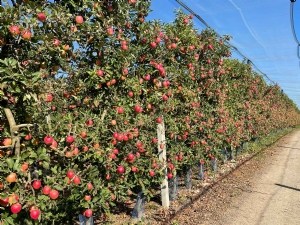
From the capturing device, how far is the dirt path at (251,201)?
722 cm

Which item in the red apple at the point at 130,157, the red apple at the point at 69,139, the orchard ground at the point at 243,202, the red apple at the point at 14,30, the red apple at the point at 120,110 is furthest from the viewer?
the orchard ground at the point at 243,202

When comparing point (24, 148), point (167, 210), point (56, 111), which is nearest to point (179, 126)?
point (167, 210)

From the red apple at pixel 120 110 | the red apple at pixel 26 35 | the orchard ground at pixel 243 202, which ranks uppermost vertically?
the red apple at pixel 26 35

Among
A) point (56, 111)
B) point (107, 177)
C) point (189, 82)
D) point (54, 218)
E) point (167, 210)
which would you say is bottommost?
point (167, 210)

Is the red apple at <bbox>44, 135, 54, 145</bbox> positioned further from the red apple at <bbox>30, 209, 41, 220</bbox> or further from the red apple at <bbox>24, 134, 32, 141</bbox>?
the red apple at <bbox>30, 209, 41, 220</bbox>

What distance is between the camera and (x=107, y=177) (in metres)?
5.14

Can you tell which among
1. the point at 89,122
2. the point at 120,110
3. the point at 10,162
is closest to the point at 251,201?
the point at 120,110

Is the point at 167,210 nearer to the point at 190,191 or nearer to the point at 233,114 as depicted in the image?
the point at 190,191

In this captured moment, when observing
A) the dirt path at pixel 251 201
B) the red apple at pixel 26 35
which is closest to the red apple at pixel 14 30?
the red apple at pixel 26 35

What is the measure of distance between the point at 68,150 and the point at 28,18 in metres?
1.56

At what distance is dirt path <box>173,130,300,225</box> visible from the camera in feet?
23.7

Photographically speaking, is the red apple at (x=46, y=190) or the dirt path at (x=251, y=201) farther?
the dirt path at (x=251, y=201)

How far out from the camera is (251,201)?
8.52 meters

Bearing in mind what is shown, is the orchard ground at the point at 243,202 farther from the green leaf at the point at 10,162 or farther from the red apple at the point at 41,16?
the red apple at the point at 41,16
